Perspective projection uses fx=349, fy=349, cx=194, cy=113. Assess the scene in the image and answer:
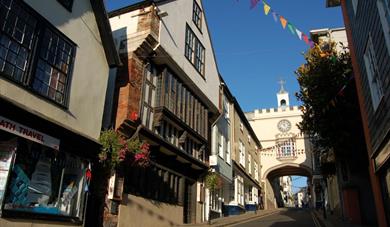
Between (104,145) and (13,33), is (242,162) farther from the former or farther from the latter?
(13,33)

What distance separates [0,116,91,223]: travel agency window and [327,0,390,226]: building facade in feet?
28.0

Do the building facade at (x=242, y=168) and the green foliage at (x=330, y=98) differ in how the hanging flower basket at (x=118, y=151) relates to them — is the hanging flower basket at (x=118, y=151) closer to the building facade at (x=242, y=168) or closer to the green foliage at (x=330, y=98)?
the green foliage at (x=330, y=98)

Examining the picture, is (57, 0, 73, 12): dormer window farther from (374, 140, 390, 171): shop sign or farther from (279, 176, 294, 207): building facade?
(279, 176, 294, 207): building facade

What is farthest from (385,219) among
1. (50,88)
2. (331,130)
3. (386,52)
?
(50,88)

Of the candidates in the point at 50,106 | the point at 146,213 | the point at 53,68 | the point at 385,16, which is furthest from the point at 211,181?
the point at 385,16

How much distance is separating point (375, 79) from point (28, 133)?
936 cm

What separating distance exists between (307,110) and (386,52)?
33.2 feet

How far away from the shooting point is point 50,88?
972cm

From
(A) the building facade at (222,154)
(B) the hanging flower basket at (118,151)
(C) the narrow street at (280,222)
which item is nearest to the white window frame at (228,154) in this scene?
(A) the building facade at (222,154)

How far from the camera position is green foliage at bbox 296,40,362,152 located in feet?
53.4

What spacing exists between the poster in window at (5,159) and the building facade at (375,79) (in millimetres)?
9008

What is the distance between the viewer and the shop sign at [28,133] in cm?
799

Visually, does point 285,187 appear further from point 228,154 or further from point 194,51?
point 194,51

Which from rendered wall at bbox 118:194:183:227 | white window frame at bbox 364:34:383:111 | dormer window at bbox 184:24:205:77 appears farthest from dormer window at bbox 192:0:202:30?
white window frame at bbox 364:34:383:111
